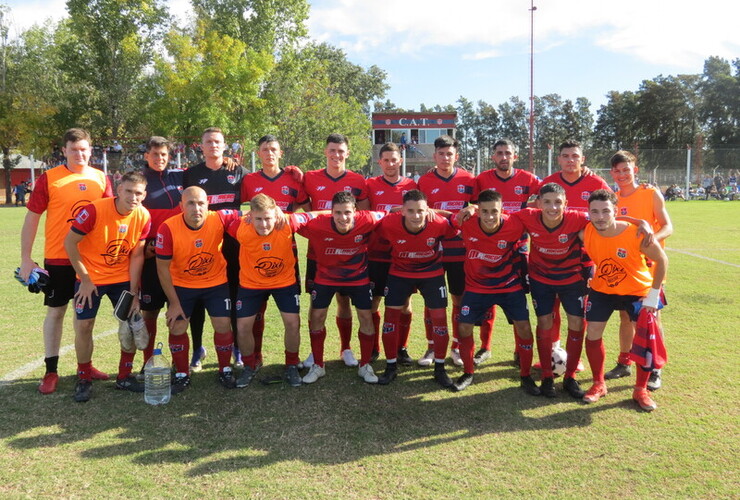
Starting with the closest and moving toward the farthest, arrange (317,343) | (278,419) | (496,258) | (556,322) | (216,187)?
1. (278,419)
2. (496,258)
3. (317,343)
4. (556,322)
5. (216,187)

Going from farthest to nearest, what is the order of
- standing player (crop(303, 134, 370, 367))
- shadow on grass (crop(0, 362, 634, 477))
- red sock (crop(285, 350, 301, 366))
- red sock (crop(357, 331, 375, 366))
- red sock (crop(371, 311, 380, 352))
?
standing player (crop(303, 134, 370, 367))
red sock (crop(371, 311, 380, 352))
red sock (crop(357, 331, 375, 366))
red sock (crop(285, 350, 301, 366))
shadow on grass (crop(0, 362, 634, 477))

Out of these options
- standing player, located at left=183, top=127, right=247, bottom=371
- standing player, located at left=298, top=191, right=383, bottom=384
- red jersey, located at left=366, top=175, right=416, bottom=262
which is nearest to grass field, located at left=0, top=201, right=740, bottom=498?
standing player, located at left=298, top=191, right=383, bottom=384

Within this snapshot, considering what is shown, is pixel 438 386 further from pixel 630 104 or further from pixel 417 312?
pixel 630 104

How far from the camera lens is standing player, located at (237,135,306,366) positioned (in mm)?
4945

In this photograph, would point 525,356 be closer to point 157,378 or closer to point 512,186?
point 512,186

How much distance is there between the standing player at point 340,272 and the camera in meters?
4.48

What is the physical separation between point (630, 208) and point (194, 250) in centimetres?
385

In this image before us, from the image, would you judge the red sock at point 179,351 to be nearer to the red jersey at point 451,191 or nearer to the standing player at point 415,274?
the standing player at point 415,274

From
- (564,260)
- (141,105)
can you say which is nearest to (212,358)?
(564,260)

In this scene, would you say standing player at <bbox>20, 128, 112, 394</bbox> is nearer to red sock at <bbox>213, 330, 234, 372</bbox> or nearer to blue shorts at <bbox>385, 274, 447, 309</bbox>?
red sock at <bbox>213, 330, 234, 372</bbox>

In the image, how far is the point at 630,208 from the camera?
476 centimetres

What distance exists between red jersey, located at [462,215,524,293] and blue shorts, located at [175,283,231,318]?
208cm

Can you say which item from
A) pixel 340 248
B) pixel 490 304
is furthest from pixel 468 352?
pixel 340 248

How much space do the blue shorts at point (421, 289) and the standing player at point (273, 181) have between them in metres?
1.27
